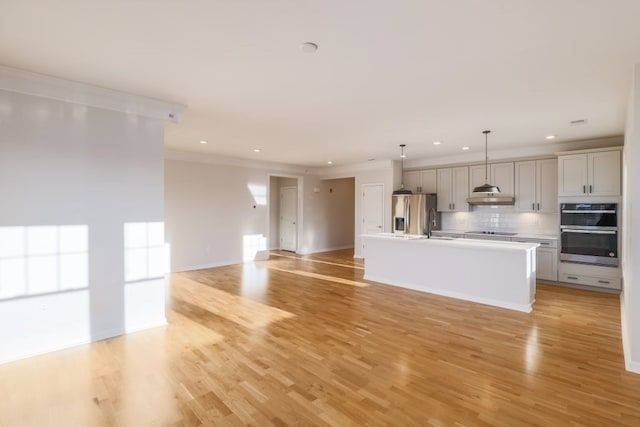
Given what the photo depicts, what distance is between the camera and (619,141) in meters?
5.62

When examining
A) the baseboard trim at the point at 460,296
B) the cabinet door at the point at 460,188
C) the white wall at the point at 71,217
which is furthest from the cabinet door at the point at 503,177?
the white wall at the point at 71,217

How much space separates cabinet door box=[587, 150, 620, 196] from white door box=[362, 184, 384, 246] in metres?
4.27

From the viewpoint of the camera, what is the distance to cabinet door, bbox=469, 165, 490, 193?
7.07 metres

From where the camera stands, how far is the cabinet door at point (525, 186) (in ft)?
21.1

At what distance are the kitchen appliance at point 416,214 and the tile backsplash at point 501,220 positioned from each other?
1.33 feet

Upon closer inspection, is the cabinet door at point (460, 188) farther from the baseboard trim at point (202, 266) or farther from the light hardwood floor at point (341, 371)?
the baseboard trim at point (202, 266)

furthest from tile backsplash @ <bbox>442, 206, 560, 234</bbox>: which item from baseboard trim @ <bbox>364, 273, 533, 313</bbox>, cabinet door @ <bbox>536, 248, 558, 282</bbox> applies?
baseboard trim @ <bbox>364, 273, 533, 313</bbox>

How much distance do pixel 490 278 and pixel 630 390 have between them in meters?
2.26

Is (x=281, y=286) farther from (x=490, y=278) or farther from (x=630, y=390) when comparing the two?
(x=630, y=390)

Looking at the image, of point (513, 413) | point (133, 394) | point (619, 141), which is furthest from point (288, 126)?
point (619, 141)

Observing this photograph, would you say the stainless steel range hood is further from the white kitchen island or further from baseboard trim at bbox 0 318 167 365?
baseboard trim at bbox 0 318 167 365

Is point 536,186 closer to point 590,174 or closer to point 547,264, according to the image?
point 590,174

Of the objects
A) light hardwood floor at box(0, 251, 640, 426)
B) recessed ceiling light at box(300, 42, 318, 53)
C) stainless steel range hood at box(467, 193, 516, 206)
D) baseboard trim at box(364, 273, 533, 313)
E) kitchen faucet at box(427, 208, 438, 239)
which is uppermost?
recessed ceiling light at box(300, 42, 318, 53)

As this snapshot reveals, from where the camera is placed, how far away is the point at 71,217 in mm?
3309
